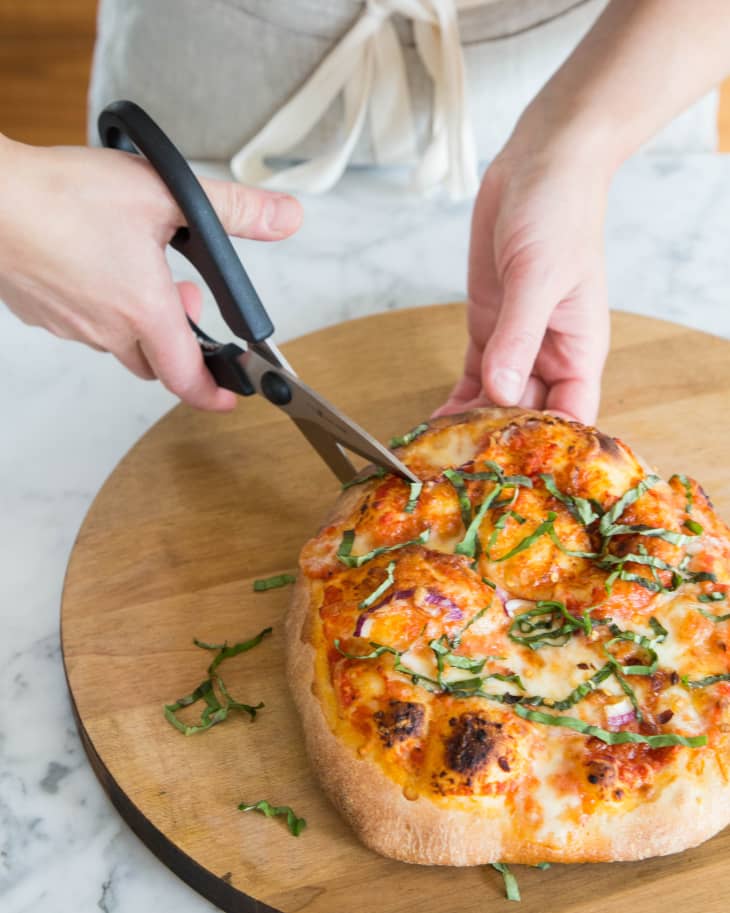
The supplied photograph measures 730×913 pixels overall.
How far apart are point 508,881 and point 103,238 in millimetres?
1324

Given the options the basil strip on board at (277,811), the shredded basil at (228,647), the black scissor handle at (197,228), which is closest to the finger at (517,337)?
the black scissor handle at (197,228)

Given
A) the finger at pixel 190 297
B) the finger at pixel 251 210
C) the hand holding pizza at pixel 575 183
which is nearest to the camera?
the finger at pixel 251 210

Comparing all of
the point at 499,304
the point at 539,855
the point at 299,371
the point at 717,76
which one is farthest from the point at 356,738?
the point at 717,76

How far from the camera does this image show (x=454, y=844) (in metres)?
1.72

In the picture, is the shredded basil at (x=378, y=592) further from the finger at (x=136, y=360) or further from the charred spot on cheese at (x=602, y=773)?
the finger at (x=136, y=360)

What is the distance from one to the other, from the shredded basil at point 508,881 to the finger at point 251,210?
4.24 ft

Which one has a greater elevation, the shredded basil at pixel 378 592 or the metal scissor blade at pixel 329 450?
the shredded basil at pixel 378 592

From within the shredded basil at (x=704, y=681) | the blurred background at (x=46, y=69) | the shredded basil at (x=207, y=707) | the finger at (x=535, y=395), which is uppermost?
the shredded basil at (x=704, y=681)

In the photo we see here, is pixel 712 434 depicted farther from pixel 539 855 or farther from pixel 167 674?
pixel 167 674

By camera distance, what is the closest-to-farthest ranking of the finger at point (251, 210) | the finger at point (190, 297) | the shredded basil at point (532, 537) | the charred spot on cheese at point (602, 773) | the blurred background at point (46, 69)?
the charred spot on cheese at point (602, 773) < the shredded basil at point (532, 537) < the finger at point (251, 210) < the finger at point (190, 297) < the blurred background at point (46, 69)

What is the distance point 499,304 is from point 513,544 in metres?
0.92

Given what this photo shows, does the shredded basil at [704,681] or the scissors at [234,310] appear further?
the scissors at [234,310]

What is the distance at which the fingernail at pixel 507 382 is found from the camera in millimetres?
2268

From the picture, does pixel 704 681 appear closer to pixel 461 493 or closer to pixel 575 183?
pixel 461 493
